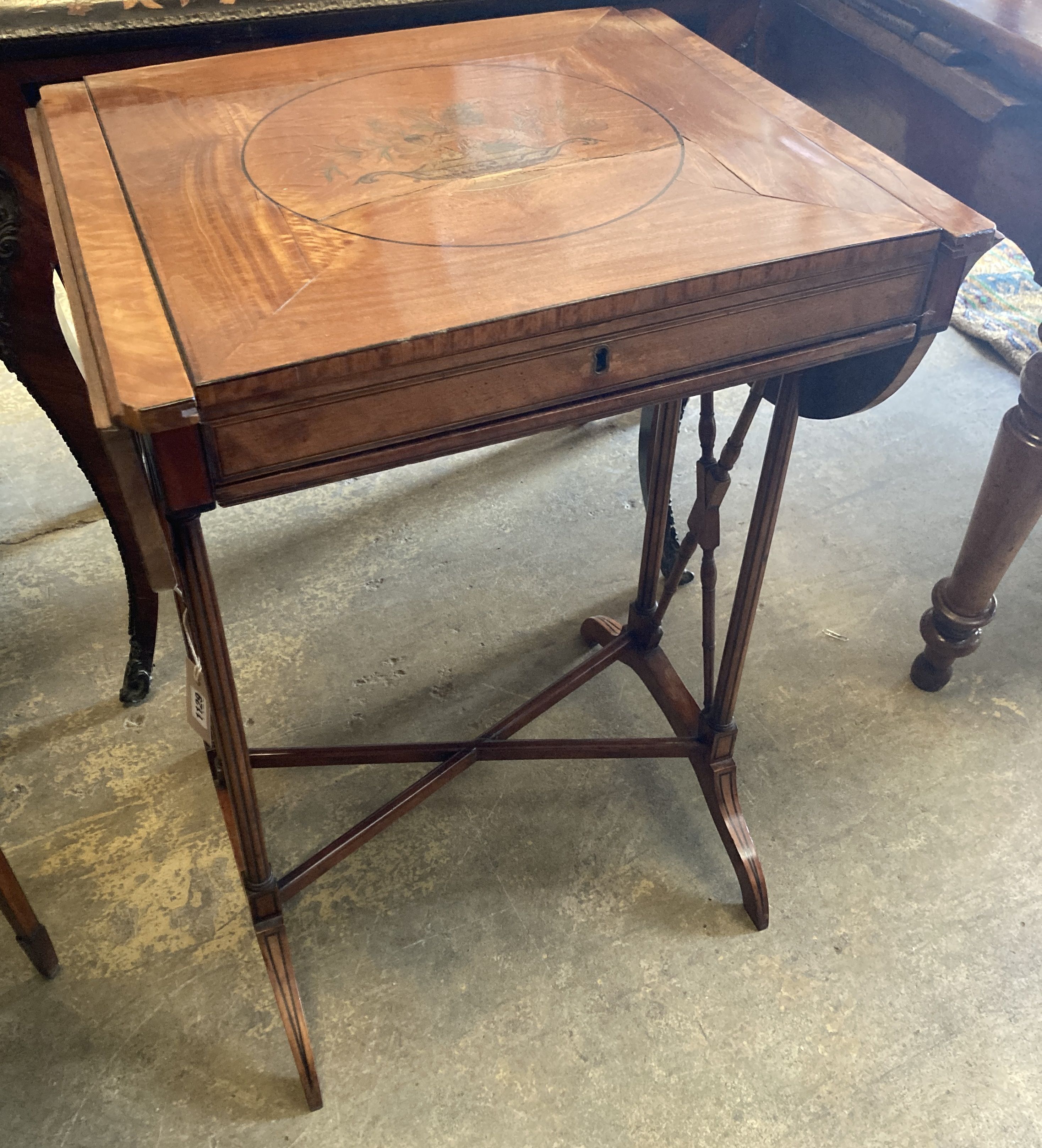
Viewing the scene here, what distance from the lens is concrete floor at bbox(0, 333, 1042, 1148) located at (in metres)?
1.27

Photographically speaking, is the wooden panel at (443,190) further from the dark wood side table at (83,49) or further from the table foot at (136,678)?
the table foot at (136,678)

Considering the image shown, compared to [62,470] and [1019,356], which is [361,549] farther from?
[1019,356]

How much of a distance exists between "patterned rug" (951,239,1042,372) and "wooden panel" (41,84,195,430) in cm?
218

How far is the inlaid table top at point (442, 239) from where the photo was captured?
784mm

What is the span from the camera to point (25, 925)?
1.29m

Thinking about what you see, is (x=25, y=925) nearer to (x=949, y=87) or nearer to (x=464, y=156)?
(x=464, y=156)

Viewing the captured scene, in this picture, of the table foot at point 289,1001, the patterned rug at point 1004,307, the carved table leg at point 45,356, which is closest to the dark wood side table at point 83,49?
the carved table leg at point 45,356

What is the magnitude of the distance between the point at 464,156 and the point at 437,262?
22 cm

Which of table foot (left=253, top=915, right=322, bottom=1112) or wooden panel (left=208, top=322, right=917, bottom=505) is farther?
table foot (left=253, top=915, right=322, bottom=1112)

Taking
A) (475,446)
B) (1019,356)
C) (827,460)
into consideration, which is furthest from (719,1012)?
(1019,356)

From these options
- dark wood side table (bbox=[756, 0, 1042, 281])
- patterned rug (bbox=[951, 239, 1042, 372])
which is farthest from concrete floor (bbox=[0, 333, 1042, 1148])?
dark wood side table (bbox=[756, 0, 1042, 281])

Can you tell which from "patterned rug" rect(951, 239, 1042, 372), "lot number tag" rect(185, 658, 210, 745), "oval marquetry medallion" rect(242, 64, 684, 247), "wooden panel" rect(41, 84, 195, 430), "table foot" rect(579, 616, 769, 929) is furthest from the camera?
"patterned rug" rect(951, 239, 1042, 372)

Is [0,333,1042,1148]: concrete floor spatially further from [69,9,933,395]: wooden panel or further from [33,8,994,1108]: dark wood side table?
[69,9,933,395]: wooden panel

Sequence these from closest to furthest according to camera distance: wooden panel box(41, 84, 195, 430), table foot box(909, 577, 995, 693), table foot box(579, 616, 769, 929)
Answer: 1. wooden panel box(41, 84, 195, 430)
2. table foot box(579, 616, 769, 929)
3. table foot box(909, 577, 995, 693)
